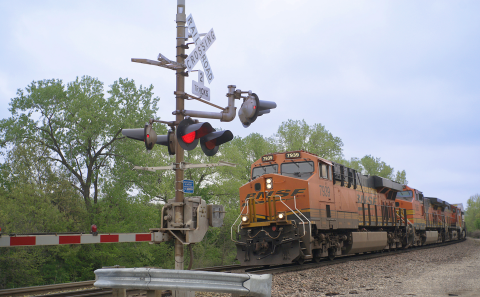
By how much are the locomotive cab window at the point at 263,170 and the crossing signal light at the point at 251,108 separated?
7.36 metres

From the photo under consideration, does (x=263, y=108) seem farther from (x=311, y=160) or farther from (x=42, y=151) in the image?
(x=42, y=151)

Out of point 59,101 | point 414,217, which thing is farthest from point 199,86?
point 59,101

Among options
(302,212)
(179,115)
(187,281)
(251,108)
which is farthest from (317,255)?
(187,281)

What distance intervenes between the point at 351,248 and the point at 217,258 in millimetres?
18739

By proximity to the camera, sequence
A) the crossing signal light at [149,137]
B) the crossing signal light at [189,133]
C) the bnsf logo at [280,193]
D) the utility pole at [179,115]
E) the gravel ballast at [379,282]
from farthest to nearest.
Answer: the bnsf logo at [280,193] < the gravel ballast at [379,282] < the crossing signal light at [149,137] < the utility pole at [179,115] < the crossing signal light at [189,133]

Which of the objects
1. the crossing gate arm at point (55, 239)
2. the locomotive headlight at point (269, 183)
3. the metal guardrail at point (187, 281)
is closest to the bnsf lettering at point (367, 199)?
the locomotive headlight at point (269, 183)

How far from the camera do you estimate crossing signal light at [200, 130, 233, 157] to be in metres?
5.73

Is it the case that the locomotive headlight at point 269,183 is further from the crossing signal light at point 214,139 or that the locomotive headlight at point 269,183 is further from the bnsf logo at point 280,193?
the crossing signal light at point 214,139

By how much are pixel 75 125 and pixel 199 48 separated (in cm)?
2246

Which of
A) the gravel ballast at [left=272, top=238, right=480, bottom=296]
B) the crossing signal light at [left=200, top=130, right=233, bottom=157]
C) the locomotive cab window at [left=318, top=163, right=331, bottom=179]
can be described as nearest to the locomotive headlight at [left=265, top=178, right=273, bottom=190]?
the locomotive cab window at [left=318, top=163, right=331, bottom=179]

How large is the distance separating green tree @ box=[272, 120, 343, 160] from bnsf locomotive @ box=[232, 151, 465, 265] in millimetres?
24971

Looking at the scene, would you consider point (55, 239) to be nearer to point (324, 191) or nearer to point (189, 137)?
point (189, 137)

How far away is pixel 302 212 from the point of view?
40.1 ft

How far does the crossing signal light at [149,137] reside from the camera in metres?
5.84
